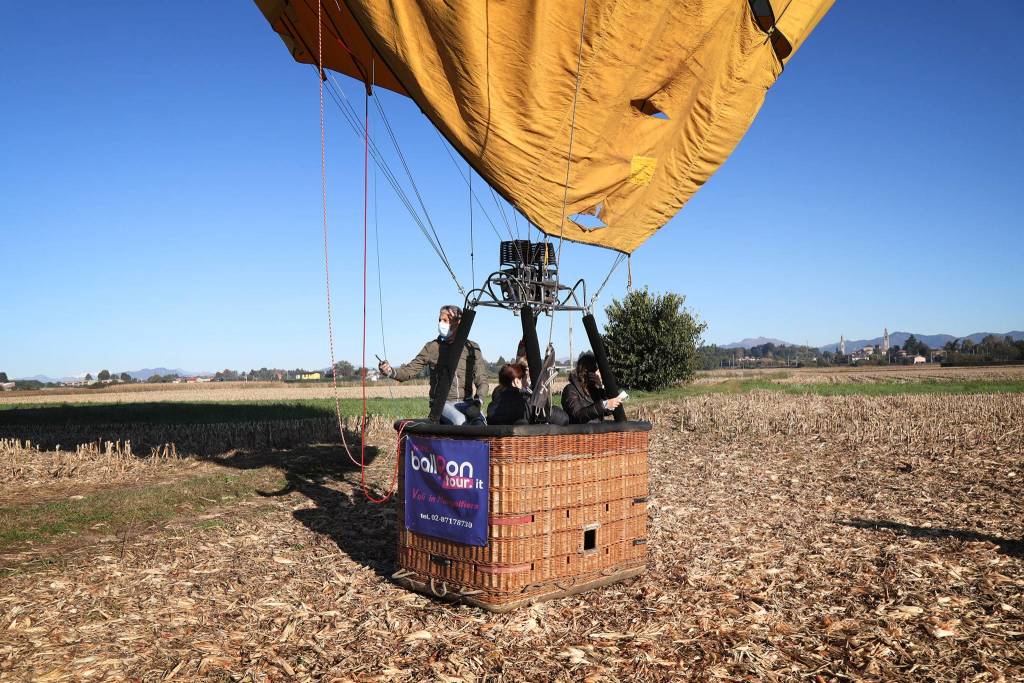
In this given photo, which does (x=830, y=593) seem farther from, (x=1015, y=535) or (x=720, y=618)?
(x=1015, y=535)

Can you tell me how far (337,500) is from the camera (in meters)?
9.97

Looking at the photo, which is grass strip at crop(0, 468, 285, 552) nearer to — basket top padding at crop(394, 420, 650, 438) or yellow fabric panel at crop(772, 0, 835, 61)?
basket top padding at crop(394, 420, 650, 438)

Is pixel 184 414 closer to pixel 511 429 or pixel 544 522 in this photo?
pixel 544 522

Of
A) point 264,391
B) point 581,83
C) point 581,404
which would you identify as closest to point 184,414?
point 581,404

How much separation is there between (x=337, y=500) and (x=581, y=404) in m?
4.60

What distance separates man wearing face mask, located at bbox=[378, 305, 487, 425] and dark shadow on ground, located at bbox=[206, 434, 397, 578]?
61.1 inches

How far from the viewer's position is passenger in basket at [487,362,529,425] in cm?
636

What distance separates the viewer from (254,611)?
5.76 meters

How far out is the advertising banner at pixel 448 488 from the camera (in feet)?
18.5

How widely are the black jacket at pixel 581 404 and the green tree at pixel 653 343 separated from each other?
98.1ft

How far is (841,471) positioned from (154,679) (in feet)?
34.1

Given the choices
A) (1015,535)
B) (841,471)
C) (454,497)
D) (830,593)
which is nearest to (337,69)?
(454,497)

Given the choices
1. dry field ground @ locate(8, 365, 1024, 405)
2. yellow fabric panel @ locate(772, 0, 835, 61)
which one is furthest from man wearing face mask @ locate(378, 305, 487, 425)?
dry field ground @ locate(8, 365, 1024, 405)

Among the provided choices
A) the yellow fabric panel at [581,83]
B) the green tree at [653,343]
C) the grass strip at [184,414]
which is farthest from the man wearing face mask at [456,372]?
the green tree at [653,343]
